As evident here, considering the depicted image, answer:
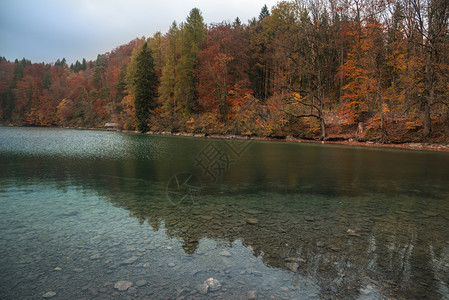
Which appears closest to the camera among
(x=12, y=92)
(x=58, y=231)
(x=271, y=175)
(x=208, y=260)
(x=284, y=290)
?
(x=284, y=290)

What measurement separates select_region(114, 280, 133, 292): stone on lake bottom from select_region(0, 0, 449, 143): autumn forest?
26.5m

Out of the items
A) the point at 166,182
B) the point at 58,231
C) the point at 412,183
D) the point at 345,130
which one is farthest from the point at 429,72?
the point at 58,231

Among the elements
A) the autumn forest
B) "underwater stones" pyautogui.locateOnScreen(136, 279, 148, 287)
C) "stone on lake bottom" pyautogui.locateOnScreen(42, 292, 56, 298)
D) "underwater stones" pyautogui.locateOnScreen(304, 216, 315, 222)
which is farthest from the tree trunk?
"stone on lake bottom" pyautogui.locateOnScreen(42, 292, 56, 298)

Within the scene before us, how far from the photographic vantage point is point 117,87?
67.2m

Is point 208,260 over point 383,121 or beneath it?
beneath

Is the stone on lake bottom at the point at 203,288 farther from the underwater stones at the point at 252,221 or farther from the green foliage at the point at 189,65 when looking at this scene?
the green foliage at the point at 189,65

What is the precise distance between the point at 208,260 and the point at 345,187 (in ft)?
22.2

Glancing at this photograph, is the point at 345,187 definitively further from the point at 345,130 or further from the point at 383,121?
the point at 345,130

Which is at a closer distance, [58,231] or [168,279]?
[168,279]

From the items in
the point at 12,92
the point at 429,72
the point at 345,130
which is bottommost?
the point at 345,130

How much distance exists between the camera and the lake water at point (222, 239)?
3.09m

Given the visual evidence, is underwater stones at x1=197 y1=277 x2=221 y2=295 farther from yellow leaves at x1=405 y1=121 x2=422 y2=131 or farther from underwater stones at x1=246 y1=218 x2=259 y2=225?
yellow leaves at x1=405 y1=121 x2=422 y2=131

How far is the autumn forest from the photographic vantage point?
74.9 ft

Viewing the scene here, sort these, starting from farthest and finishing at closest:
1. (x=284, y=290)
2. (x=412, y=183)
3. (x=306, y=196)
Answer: (x=412, y=183), (x=306, y=196), (x=284, y=290)
